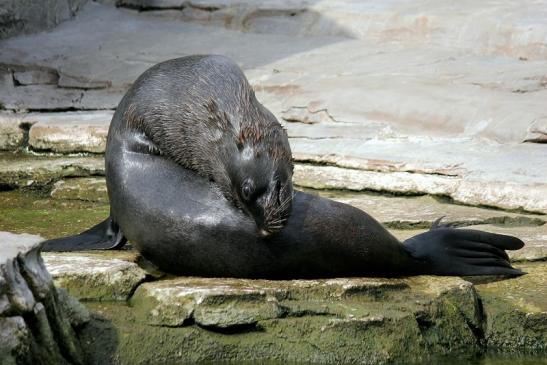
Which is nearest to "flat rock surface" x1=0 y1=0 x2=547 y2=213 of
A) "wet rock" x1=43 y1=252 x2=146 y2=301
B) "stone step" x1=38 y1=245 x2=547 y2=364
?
"stone step" x1=38 y1=245 x2=547 y2=364

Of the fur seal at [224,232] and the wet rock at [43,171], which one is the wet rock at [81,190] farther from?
the fur seal at [224,232]

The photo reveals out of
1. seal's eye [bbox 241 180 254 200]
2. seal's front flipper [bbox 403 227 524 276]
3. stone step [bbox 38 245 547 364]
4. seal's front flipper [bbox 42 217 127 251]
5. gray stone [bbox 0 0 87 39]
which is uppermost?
seal's eye [bbox 241 180 254 200]

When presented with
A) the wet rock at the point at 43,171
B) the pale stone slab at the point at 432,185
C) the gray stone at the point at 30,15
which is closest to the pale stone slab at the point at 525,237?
the pale stone slab at the point at 432,185

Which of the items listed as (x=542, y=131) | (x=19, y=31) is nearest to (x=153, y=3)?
(x=19, y=31)

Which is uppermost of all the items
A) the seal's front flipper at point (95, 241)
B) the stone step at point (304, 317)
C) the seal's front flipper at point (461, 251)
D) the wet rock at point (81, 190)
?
the seal's front flipper at point (461, 251)

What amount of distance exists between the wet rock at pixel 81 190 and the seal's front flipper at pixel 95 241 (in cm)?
167

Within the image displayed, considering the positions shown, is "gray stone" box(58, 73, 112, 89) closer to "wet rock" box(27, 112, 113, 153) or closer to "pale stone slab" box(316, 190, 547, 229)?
"wet rock" box(27, 112, 113, 153)

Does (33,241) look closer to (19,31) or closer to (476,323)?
(476,323)

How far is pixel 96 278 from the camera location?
458 cm

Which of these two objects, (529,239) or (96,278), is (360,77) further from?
(96,278)

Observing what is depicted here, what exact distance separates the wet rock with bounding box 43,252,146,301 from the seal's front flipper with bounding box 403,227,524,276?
1291mm

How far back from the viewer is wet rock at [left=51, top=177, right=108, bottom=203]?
7.21 meters

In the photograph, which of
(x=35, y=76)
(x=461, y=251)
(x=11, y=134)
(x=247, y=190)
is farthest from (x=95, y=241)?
(x=35, y=76)

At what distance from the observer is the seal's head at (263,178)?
14.8 feet
